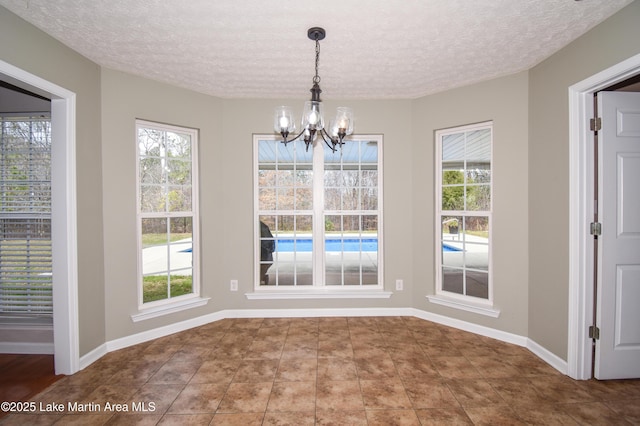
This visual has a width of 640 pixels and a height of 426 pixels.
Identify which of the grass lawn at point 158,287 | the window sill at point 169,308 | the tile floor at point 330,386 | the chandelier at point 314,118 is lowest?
the tile floor at point 330,386

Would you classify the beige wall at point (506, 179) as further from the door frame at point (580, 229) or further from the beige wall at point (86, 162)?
the beige wall at point (86, 162)

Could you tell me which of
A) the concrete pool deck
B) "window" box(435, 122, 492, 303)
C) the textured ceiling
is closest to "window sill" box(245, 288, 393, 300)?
the concrete pool deck

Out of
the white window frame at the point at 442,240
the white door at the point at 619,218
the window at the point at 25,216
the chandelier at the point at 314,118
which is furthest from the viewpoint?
the white window frame at the point at 442,240

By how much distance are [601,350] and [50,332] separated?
4798 millimetres

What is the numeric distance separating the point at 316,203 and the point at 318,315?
1388mm

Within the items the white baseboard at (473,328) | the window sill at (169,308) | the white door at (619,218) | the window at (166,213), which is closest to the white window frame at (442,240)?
the white baseboard at (473,328)

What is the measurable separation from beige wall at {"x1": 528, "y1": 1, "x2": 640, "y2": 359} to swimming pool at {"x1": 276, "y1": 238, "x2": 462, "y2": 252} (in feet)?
5.48

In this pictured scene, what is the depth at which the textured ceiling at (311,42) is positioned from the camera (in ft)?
6.60

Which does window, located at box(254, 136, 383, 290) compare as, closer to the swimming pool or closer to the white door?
the swimming pool

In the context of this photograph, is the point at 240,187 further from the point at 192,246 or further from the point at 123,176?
the point at 123,176

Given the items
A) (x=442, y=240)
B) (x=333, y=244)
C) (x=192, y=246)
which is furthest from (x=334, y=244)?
(x=192, y=246)

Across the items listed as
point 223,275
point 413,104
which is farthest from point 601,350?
point 223,275

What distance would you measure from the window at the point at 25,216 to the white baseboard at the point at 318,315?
2.37 ft

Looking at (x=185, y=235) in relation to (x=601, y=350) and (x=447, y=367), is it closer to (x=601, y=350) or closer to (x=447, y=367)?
(x=447, y=367)
